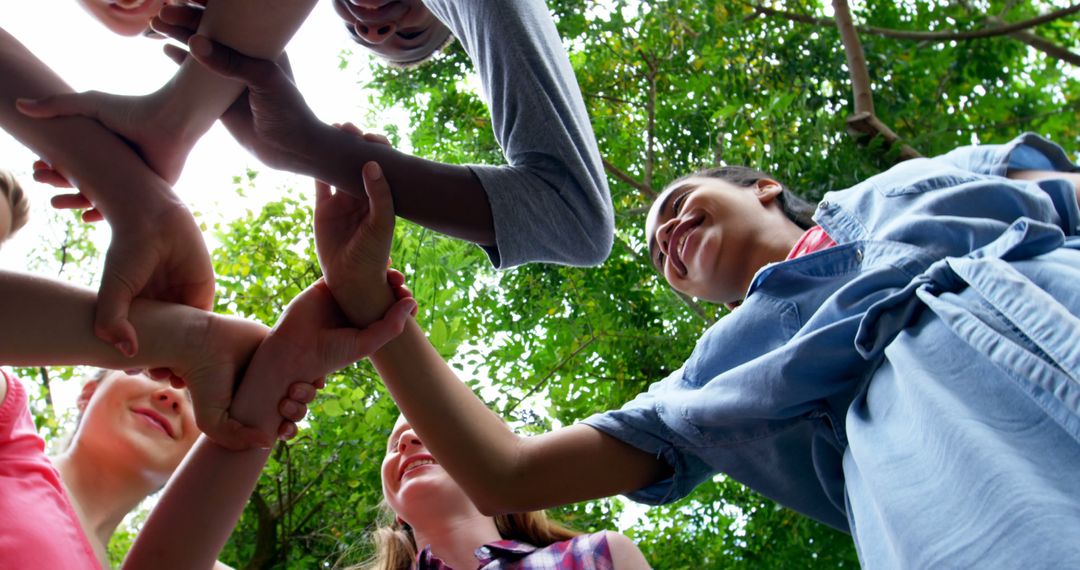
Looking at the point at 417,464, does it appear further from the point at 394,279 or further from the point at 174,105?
the point at 174,105

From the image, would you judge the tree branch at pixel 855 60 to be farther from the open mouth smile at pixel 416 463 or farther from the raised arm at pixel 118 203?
the raised arm at pixel 118 203

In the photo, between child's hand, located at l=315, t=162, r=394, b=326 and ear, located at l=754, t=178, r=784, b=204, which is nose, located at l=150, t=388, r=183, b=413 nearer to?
child's hand, located at l=315, t=162, r=394, b=326

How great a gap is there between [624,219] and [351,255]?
171 cm

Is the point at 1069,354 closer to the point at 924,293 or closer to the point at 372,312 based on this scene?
the point at 924,293

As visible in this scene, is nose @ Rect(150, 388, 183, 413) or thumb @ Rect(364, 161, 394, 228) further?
nose @ Rect(150, 388, 183, 413)

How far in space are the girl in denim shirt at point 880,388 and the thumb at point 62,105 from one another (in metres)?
0.30

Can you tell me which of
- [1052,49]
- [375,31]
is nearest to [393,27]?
[375,31]

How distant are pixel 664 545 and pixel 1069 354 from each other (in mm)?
1882

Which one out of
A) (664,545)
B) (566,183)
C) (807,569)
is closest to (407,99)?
(664,545)

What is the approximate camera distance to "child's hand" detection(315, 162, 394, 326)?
3.96 ft

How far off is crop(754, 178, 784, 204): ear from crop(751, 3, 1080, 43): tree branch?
4.00 feet

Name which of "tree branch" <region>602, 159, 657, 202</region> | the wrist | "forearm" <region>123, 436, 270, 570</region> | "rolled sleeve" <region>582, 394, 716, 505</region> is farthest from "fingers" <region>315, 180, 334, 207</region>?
"tree branch" <region>602, 159, 657, 202</region>

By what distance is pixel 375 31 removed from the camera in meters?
1.44

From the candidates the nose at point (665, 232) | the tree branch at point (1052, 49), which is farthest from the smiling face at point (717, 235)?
the tree branch at point (1052, 49)
